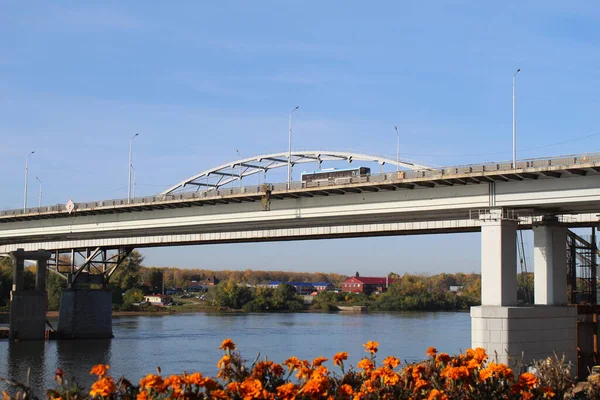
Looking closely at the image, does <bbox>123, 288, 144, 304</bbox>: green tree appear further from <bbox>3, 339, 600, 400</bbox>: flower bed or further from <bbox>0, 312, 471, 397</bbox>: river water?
<bbox>3, 339, 600, 400</bbox>: flower bed

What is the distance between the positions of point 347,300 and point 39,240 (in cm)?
7921

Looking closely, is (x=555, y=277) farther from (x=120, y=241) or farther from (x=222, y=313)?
(x=222, y=313)

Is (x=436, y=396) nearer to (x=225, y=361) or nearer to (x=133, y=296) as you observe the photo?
(x=225, y=361)

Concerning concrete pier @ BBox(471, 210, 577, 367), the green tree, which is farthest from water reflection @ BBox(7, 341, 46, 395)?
the green tree

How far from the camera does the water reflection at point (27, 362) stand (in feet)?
132

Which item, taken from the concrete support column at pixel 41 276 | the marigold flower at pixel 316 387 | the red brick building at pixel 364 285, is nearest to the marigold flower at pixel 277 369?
the marigold flower at pixel 316 387

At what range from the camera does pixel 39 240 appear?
69062 mm

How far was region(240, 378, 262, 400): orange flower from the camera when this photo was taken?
9906mm

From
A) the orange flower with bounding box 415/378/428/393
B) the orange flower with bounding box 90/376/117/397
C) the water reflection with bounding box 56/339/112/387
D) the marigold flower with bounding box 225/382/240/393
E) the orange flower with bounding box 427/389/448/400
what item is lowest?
the water reflection with bounding box 56/339/112/387

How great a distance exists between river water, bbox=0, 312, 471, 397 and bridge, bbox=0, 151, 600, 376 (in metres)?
8.11

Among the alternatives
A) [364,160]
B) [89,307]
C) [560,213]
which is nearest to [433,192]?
[560,213]

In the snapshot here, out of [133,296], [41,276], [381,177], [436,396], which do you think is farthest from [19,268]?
[133,296]

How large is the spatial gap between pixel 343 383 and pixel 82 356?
42700 mm

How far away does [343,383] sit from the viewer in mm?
12078
